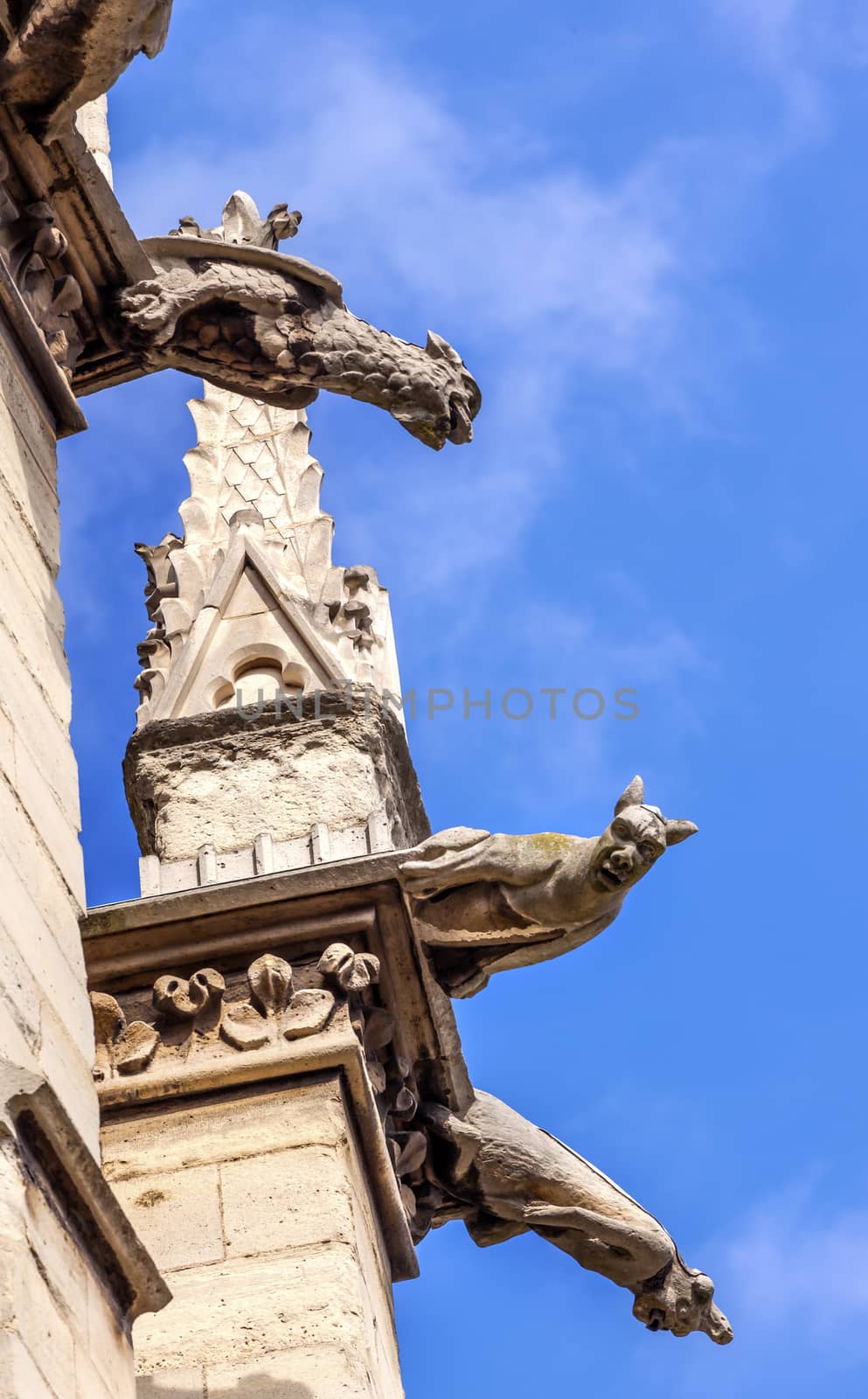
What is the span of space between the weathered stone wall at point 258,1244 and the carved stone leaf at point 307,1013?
127 mm

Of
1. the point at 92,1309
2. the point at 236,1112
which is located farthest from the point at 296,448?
the point at 92,1309

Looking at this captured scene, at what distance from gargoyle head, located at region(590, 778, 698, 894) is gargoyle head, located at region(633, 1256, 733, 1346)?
5.00 ft

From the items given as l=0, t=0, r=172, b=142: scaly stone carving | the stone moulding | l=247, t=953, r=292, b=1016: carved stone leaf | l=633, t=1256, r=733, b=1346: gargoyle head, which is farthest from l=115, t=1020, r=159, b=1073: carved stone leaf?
l=0, t=0, r=172, b=142: scaly stone carving

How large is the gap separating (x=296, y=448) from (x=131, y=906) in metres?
2.75

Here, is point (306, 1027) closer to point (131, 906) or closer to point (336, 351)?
point (131, 906)

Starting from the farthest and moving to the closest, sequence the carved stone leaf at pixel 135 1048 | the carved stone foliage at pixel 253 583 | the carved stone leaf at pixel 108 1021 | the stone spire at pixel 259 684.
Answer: the carved stone foliage at pixel 253 583
the stone spire at pixel 259 684
the carved stone leaf at pixel 108 1021
the carved stone leaf at pixel 135 1048

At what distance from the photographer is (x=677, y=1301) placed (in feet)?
22.3

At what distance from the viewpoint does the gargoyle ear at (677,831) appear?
5.80 meters

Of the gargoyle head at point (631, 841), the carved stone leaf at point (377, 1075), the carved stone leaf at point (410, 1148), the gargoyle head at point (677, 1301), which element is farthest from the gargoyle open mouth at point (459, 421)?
the gargoyle head at point (677, 1301)

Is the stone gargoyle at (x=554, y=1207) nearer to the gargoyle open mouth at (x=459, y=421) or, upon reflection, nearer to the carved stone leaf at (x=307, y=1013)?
the carved stone leaf at (x=307, y=1013)

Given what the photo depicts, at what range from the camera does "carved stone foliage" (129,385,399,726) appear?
7.34m

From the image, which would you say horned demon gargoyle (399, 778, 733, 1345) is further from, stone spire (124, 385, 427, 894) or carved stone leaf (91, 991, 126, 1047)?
carved stone leaf (91, 991, 126, 1047)

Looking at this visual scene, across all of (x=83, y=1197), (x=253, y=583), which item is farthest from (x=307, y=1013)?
(x=83, y=1197)

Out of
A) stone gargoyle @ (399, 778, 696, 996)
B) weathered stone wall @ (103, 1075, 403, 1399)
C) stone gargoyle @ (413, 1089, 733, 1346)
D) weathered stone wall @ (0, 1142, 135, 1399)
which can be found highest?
stone gargoyle @ (399, 778, 696, 996)
